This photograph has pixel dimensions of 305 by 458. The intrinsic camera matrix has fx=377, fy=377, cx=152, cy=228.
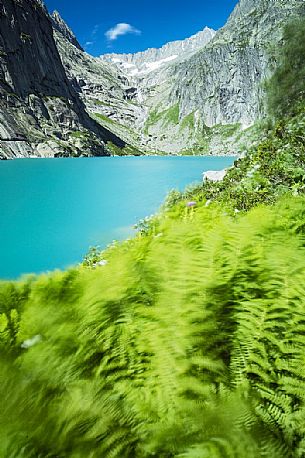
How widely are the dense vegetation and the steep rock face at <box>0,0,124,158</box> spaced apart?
116m

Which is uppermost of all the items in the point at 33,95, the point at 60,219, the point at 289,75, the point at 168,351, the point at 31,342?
the point at 33,95

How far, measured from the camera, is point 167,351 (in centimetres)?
187

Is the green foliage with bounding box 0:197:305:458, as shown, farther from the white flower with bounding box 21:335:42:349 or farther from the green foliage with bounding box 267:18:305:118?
the green foliage with bounding box 267:18:305:118

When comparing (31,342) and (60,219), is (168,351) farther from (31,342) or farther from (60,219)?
(60,219)

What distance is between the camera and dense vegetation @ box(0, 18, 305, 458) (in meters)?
1.55

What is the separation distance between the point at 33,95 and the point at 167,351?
157076 millimetres

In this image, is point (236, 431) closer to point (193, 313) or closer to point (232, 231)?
point (193, 313)

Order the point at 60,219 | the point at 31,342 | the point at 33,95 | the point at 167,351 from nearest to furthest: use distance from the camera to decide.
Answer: the point at 31,342, the point at 167,351, the point at 60,219, the point at 33,95

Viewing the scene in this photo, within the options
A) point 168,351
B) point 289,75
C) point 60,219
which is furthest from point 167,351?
point 60,219

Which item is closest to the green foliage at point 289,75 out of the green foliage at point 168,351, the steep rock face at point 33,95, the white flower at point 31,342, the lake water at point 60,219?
the lake water at point 60,219

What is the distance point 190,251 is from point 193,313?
36 cm

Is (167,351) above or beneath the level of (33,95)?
beneath

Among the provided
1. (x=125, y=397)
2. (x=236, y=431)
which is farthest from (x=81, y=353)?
(x=236, y=431)

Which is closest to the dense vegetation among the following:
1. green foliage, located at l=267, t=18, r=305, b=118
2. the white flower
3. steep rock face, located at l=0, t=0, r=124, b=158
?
the white flower
